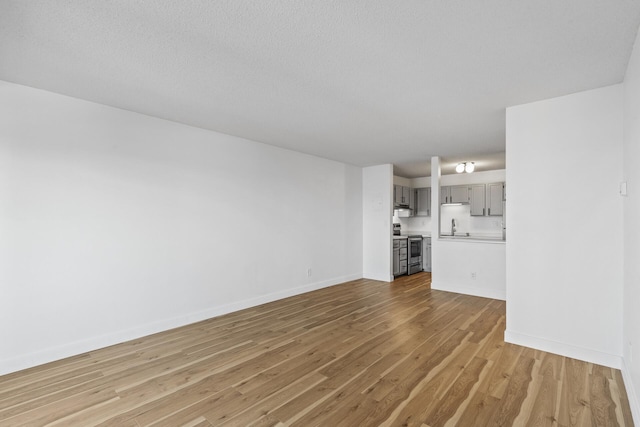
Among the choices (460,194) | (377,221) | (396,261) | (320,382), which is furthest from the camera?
(460,194)

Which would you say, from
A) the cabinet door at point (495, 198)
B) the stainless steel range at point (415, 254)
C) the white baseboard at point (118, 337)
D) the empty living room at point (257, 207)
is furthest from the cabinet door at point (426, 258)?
the white baseboard at point (118, 337)

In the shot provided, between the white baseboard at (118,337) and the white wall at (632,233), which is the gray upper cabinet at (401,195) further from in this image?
the white wall at (632,233)

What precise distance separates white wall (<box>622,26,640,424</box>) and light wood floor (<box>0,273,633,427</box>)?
0.81 feet

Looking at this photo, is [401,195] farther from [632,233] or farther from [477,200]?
[632,233]

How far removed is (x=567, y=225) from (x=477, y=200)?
182 inches

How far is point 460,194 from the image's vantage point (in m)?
7.49

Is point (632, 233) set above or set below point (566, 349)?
above

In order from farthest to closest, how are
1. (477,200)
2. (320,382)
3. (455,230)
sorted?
(455,230) < (477,200) < (320,382)

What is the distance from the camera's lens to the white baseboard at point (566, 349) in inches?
105

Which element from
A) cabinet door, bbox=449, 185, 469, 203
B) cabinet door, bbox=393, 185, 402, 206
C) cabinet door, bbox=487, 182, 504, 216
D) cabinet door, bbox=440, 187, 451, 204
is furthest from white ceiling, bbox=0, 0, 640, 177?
cabinet door, bbox=440, 187, 451, 204

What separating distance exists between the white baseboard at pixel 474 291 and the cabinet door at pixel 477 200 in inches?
103

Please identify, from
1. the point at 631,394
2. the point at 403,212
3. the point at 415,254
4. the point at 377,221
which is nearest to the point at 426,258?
the point at 415,254

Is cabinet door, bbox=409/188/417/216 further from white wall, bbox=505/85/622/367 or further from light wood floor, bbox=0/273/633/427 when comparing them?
white wall, bbox=505/85/622/367

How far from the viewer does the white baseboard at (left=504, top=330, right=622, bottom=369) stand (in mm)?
2660
